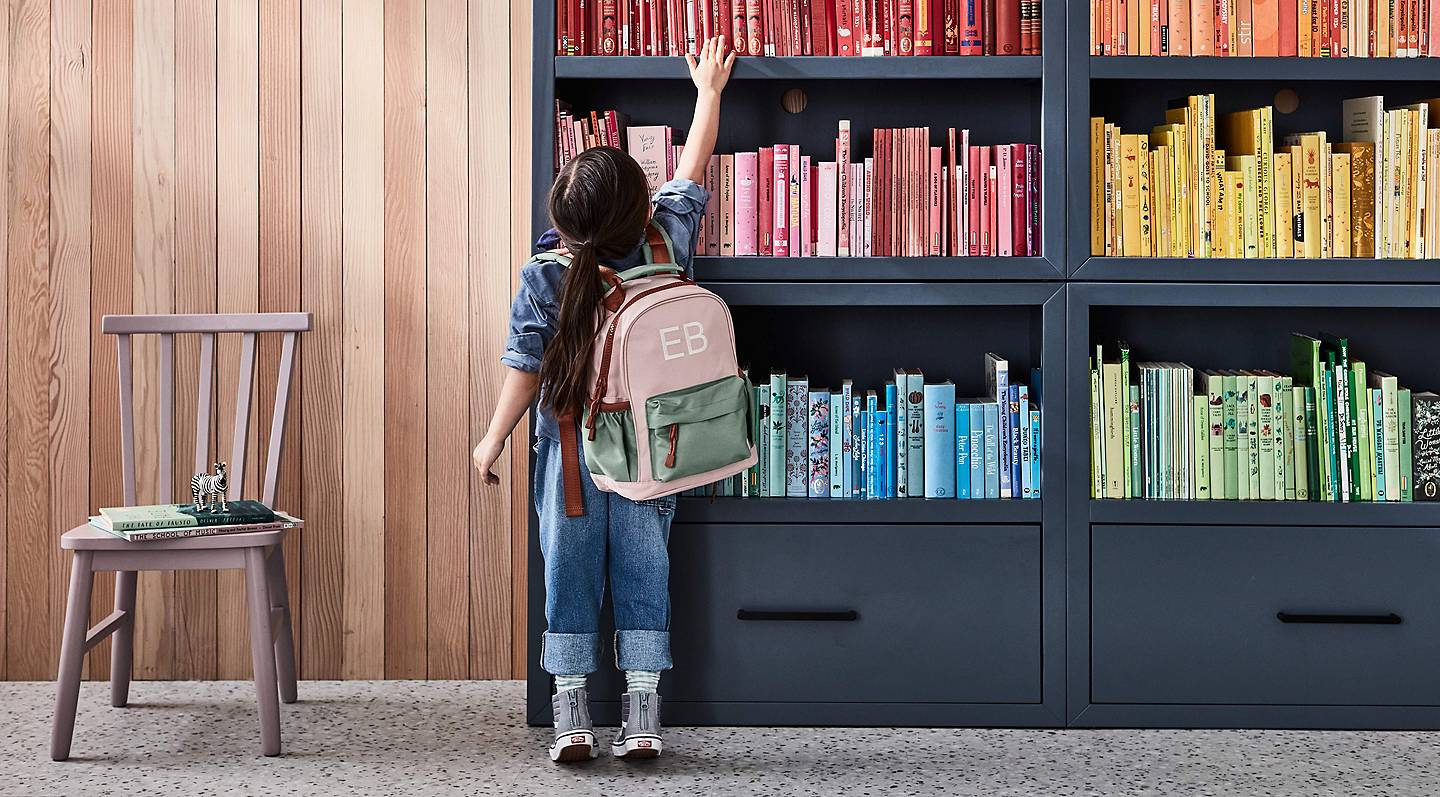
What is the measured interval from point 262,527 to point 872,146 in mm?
1319

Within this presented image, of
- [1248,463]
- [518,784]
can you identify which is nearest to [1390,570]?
[1248,463]

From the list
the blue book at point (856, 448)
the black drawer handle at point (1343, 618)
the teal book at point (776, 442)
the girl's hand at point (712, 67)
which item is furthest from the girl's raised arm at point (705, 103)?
the black drawer handle at point (1343, 618)

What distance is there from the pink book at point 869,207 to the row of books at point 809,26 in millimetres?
207

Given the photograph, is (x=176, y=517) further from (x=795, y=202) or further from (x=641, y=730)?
(x=795, y=202)

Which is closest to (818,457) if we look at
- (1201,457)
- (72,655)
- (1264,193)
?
(1201,457)

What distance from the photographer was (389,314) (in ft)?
7.63

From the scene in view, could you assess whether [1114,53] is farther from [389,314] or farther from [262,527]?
[262,527]

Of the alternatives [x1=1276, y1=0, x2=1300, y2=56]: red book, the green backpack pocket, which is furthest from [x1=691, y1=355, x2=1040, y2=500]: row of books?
[x1=1276, y1=0, x2=1300, y2=56]: red book

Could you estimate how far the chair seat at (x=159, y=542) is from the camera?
186 centimetres

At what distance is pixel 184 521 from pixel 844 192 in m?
Result: 1.27

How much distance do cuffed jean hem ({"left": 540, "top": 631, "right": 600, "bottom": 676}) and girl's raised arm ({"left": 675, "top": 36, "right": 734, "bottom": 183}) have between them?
2.71ft

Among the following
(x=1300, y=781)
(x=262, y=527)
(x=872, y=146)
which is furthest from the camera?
(x=872, y=146)

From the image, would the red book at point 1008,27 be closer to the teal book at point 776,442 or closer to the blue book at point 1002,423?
the blue book at point 1002,423

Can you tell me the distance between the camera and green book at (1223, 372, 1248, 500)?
203cm
